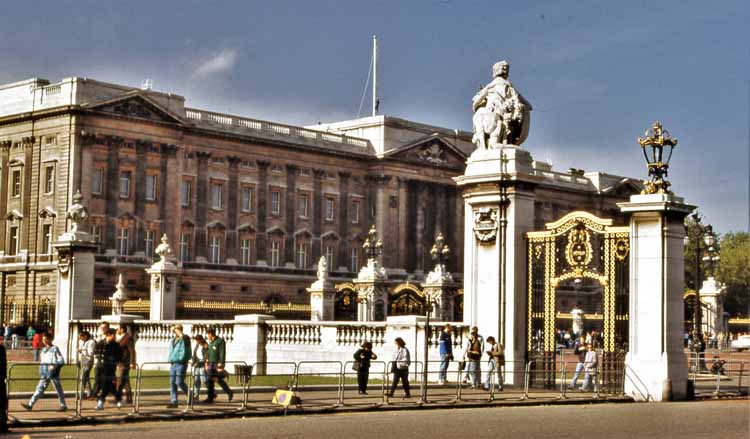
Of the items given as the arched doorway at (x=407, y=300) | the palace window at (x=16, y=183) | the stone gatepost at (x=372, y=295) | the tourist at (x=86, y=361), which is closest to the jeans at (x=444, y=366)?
the tourist at (x=86, y=361)

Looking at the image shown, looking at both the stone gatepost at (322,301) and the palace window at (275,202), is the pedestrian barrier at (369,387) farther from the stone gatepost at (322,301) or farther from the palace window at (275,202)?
the palace window at (275,202)

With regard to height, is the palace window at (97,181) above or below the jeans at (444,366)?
above

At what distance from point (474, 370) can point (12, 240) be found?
70.7 m

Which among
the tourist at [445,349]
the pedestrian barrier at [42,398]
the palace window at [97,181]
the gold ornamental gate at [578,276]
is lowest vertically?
the pedestrian barrier at [42,398]

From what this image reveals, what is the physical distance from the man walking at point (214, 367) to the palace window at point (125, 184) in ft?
219

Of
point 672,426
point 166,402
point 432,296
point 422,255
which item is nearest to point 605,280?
point 672,426

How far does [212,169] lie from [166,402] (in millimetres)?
77028

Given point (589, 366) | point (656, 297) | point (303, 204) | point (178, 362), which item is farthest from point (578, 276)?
point (303, 204)

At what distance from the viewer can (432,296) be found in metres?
62.8

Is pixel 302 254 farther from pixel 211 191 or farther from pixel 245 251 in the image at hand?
pixel 211 191

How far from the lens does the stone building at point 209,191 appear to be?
93875 mm

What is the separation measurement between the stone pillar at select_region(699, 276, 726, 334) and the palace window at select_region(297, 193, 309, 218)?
43.8m

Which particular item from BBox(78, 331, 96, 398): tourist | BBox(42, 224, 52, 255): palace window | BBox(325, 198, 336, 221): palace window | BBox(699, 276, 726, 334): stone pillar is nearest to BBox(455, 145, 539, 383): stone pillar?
BBox(78, 331, 96, 398): tourist

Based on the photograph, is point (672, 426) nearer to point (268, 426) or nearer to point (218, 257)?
point (268, 426)
